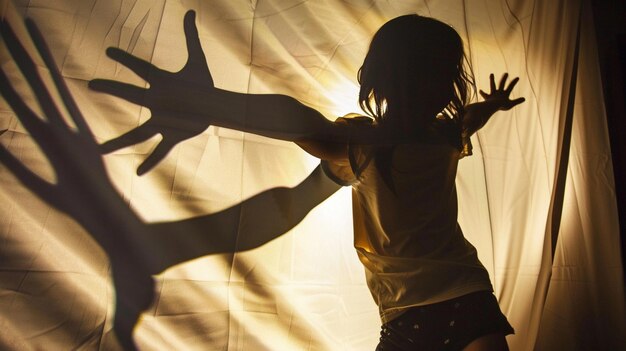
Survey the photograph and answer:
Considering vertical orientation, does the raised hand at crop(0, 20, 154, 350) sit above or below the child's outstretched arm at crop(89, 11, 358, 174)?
below

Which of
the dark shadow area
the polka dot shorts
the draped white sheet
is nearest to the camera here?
the draped white sheet

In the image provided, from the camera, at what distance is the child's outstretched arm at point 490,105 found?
1066 millimetres

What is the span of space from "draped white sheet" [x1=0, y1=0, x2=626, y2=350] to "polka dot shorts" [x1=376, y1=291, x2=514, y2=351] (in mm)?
79

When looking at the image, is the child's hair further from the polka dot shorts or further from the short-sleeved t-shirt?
the polka dot shorts

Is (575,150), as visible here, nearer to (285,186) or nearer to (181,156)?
(285,186)

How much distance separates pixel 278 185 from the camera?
34.3 inches

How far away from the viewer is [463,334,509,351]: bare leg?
84 cm

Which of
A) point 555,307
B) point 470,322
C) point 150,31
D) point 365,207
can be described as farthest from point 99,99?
point 555,307

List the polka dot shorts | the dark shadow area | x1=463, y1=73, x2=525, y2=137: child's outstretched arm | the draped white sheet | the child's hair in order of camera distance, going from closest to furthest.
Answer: the draped white sheet
the polka dot shorts
the child's hair
x1=463, y1=73, x2=525, y2=137: child's outstretched arm
the dark shadow area

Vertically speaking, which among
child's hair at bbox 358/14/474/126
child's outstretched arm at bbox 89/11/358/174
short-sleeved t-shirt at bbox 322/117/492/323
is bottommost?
short-sleeved t-shirt at bbox 322/117/492/323

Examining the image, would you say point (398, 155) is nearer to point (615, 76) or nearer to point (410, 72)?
point (410, 72)

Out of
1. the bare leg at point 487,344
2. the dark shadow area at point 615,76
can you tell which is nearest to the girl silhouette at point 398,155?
the bare leg at point 487,344

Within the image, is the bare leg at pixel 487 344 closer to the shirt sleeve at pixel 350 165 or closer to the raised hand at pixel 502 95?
the shirt sleeve at pixel 350 165

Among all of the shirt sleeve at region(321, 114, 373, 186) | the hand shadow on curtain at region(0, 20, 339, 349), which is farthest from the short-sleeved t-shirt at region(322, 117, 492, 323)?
the hand shadow on curtain at region(0, 20, 339, 349)
